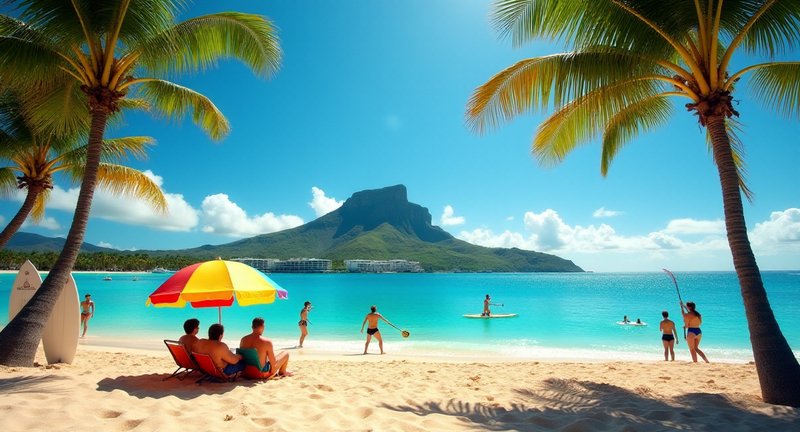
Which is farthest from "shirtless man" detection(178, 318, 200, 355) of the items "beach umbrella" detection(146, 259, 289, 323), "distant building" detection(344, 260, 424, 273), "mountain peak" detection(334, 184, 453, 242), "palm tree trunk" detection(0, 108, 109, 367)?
"mountain peak" detection(334, 184, 453, 242)

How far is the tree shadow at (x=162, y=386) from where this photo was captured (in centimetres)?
517

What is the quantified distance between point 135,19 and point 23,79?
226cm

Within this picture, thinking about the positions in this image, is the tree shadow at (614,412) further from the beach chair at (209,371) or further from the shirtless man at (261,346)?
the beach chair at (209,371)

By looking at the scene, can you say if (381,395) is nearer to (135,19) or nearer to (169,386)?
(169,386)

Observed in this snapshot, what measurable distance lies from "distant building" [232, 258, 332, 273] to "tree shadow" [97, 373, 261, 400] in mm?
141669

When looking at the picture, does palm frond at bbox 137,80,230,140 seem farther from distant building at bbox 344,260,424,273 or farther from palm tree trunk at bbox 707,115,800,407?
distant building at bbox 344,260,424,273

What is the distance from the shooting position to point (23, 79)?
24.6 feet

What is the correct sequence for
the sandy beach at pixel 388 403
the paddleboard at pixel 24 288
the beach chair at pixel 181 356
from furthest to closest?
the paddleboard at pixel 24 288, the beach chair at pixel 181 356, the sandy beach at pixel 388 403

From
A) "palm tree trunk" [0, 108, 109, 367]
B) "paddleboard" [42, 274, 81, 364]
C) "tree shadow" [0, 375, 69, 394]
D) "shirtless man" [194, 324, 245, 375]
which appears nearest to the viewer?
"tree shadow" [0, 375, 69, 394]

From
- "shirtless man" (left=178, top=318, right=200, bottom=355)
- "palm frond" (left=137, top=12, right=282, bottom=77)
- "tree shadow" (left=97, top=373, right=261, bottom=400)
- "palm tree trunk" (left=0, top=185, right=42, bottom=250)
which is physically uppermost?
"palm frond" (left=137, top=12, right=282, bottom=77)

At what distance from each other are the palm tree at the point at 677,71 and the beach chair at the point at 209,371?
5972mm

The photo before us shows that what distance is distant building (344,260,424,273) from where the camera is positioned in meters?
150

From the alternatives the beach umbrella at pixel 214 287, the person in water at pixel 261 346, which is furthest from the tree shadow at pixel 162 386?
the beach umbrella at pixel 214 287

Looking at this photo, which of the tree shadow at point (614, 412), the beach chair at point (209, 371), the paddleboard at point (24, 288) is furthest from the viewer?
the paddleboard at point (24, 288)
